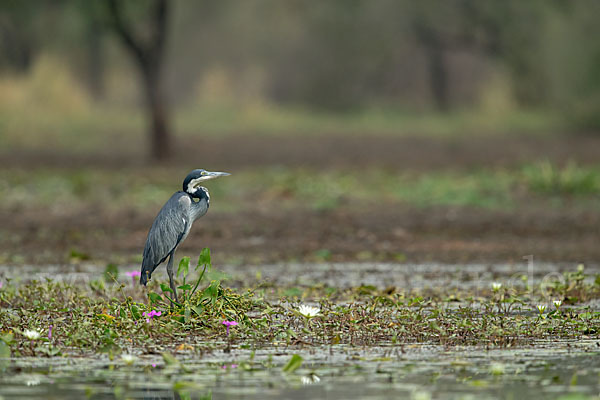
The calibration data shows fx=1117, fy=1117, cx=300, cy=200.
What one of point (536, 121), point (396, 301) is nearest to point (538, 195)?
point (396, 301)

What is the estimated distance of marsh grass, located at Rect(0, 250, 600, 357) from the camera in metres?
7.12

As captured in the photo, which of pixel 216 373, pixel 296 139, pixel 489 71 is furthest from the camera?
pixel 489 71

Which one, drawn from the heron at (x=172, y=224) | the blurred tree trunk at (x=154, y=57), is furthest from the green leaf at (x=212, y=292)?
the blurred tree trunk at (x=154, y=57)

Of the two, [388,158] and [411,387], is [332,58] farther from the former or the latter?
[411,387]

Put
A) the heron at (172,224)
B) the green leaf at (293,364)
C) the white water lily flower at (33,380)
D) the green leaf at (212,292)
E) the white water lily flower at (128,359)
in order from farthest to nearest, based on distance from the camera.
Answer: the heron at (172,224)
the green leaf at (212,292)
the white water lily flower at (128,359)
the green leaf at (293,364)
the white water lily flower at (33,380)

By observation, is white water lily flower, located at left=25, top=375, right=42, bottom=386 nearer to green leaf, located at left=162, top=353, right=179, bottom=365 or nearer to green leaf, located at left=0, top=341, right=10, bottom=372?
green leaf, located at left=0, top=341, right=10, bottom=372

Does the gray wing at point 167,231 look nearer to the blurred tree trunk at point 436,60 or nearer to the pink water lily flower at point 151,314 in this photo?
the pink water lily flower at point 151,314

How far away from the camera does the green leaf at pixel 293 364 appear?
6195 millimetres

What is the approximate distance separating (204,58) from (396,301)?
5011cm

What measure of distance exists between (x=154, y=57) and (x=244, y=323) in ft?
56.9

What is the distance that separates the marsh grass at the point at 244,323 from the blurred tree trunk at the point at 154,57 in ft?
49.6

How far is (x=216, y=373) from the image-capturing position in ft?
20.7

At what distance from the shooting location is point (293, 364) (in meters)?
6.21

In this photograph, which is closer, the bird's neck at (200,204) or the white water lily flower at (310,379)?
the white water lily flower at (310,379)
